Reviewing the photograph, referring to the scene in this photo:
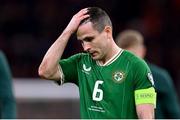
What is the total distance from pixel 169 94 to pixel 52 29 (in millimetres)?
7344

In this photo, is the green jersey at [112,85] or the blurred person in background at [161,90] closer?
the green jersey at [112,85]

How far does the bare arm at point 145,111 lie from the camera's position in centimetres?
662

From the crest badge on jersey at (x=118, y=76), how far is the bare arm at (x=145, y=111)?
267mm

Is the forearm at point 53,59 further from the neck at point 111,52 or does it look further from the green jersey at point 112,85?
the neck at point 111,52

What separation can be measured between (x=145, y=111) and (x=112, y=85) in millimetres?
371

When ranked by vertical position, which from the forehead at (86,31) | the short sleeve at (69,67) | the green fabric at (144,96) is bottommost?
the green fabric at (144,96)

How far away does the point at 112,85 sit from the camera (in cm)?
684

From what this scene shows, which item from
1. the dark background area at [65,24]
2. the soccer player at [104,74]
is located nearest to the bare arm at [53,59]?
A: the soccer player at [104,74]

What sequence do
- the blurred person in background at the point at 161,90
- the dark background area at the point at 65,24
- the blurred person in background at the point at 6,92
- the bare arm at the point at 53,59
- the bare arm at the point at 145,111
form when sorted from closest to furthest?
the bare arm at the point at 145,111 < the bare arm at the point at 53,59 < the blurred person in background at the point at 6,92 < the blurred person in background at the point at 161,90 < the dark background area at the point at 65,24

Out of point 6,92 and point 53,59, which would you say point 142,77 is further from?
point 6,92

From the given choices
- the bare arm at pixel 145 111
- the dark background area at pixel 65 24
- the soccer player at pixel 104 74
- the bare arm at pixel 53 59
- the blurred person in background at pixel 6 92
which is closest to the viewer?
the bare arm at pixel 145 111

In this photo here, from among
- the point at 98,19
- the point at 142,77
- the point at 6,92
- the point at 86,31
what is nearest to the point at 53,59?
the point at 86,31

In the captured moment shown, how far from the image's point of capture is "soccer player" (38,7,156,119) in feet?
22.1

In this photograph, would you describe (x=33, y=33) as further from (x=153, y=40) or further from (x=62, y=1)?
(x=153, y=40)
